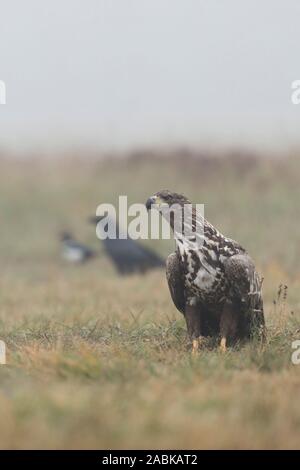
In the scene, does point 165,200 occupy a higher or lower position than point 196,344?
higher

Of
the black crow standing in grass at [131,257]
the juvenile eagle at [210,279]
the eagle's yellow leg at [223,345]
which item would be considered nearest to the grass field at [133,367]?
the eagle's yellow leg at [223,345]

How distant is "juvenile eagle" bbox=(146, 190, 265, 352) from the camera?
6855 millimetres

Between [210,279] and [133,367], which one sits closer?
[133,367]

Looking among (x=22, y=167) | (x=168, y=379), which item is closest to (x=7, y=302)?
(x=168, y=379)

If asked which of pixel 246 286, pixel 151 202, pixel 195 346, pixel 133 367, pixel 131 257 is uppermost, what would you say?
pixel 131 257

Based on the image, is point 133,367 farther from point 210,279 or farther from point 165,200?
point 165,200

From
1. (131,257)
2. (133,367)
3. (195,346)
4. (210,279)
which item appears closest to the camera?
(133,367)

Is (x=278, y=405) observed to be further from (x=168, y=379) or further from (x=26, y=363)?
(x=26, y=363)

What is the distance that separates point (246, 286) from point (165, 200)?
88 cm

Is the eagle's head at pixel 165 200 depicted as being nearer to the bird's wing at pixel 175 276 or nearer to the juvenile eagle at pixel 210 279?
the juvenile eagle at pixel 210 279

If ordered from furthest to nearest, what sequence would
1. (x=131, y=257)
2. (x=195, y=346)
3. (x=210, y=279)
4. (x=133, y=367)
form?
1. (x=131, y=257)
2. (x=195, y=346)
3. (x=210, y=279)
4. (x=133, y=367)

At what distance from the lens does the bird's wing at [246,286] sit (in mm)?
6848

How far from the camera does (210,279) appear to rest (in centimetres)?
688

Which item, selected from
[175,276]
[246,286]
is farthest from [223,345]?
[175,276]
